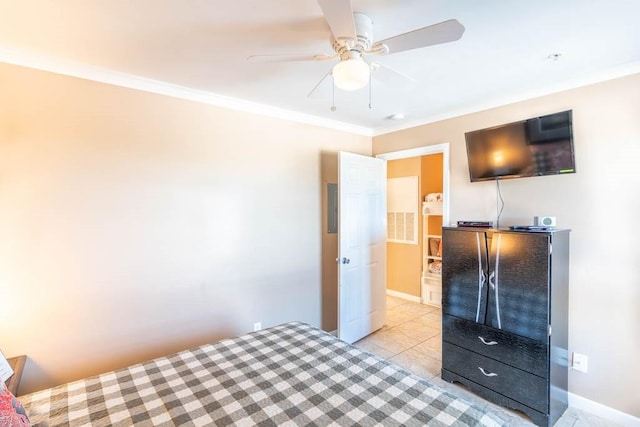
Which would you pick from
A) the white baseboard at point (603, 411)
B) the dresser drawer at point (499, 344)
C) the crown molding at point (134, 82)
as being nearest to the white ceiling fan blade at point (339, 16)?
the crown molding at point (134, 82)

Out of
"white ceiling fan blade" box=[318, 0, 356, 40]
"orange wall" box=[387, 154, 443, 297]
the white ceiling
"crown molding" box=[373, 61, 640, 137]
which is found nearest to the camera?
"white ceiling fan blade" box=[318, 0, 356, 40]

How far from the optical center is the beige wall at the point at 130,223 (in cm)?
189

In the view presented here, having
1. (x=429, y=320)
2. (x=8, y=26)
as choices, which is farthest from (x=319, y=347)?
(x=429, y=320)

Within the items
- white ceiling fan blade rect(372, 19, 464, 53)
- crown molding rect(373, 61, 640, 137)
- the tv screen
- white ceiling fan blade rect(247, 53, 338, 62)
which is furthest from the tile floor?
white ceiling fan blade rect(247, 53, 338, 62)

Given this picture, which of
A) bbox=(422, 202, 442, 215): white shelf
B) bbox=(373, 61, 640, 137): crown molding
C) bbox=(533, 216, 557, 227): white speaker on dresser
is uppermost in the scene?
bbox=(373, 61, 640, 137): crown molding

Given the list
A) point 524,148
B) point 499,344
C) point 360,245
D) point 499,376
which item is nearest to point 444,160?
point 524,148

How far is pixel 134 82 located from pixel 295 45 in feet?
4.26

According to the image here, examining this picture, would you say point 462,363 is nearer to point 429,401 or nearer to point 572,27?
point 429,401

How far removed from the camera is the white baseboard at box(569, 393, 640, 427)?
2.07 metres

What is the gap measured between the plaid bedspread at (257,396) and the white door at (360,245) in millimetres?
1541

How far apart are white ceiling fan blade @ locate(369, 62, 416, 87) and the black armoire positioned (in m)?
1.35

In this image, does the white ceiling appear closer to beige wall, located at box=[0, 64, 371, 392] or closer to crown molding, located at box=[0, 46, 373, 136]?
crown molding, located at box=[0, 46, 373, 136]

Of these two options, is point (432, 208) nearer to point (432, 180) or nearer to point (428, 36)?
point (432, 180)

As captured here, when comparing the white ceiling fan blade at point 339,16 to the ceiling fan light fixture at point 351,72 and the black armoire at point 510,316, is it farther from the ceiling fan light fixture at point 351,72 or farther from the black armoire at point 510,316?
the black armoire at point 510,316
